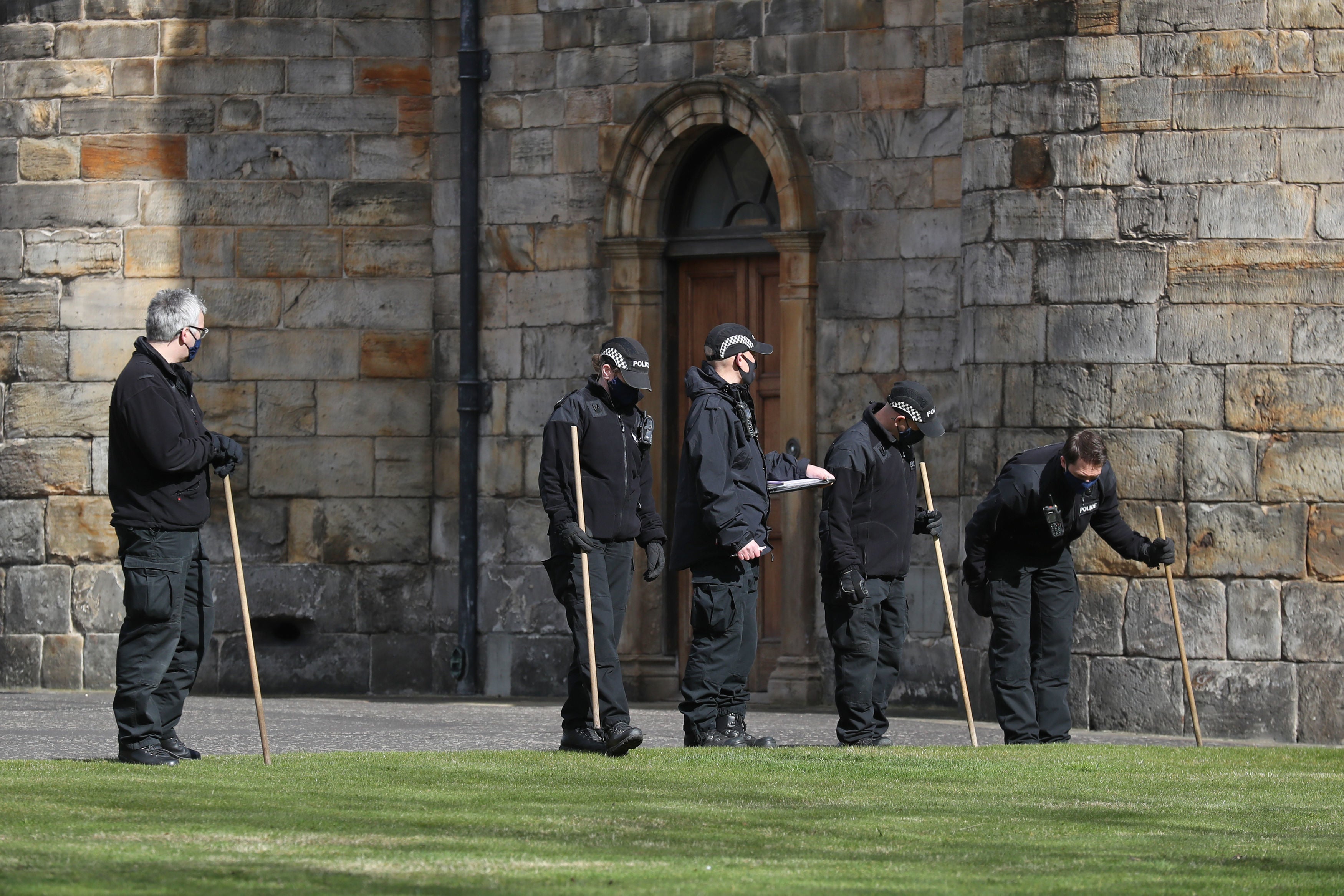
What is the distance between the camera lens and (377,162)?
14.6 m

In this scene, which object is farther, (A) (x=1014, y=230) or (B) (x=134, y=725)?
(A) (x=1014, y=230)

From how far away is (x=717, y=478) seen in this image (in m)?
9.84

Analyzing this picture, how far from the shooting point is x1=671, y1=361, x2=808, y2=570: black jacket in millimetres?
9797

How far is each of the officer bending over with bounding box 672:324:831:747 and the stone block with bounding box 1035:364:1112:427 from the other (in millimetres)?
2464

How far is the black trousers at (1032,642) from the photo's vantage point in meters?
10.6

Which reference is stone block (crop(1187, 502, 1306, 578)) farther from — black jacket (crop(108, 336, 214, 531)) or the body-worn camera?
black jacket (crop(108, 336, 214, 531))

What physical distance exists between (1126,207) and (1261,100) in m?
0.83

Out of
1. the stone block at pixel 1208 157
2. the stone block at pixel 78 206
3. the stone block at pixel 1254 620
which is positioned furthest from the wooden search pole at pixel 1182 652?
the stone block at pixel 78 206

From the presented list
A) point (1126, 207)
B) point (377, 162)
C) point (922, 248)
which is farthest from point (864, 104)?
point (377, 162)

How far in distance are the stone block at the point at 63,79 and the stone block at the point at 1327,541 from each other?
7648 mm

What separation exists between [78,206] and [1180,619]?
23.3 feet

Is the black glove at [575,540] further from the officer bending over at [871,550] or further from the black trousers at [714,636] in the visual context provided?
the officer bending over at [871,550]

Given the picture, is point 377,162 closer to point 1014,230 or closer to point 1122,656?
point 1014,230

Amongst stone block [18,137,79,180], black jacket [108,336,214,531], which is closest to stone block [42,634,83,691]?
stone block [18,137,79,180]
